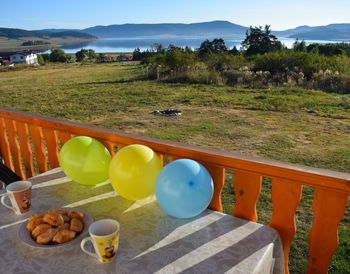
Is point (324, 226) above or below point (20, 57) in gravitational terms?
above

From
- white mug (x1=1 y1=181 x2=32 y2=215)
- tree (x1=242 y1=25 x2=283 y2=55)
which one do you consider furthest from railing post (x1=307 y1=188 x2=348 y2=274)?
tree (x1=242 y1=25 x2=283 y2=55)

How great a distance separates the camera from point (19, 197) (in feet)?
5.03

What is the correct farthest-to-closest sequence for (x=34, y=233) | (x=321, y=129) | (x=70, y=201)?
(x=321, y=129), (x=70, y=201), (x=34, y=233)

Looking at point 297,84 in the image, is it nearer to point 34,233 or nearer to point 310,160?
point 310,160

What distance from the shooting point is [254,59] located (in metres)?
17.1

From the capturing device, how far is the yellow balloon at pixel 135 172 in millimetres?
1587

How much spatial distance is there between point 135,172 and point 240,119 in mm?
6623

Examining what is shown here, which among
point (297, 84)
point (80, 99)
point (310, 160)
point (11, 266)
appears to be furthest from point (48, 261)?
point (297, 84)

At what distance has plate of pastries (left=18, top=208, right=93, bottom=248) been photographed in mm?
1318

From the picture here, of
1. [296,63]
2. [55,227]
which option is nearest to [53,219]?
[55,227]

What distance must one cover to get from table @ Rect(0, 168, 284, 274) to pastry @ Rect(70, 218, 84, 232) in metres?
0.06

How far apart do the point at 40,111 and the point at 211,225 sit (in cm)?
915

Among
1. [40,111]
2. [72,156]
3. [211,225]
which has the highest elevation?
[72,156]

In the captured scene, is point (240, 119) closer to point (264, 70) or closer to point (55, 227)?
point (55, 227)
